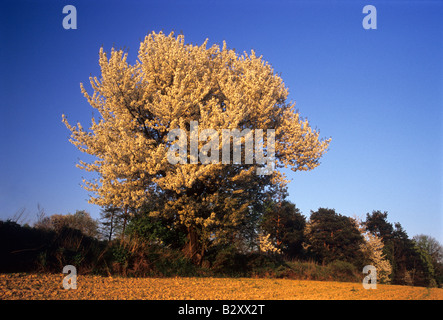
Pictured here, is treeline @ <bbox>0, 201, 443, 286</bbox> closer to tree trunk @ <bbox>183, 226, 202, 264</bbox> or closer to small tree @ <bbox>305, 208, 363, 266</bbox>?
tree trunk @ <bbox>183, 226, 202, 264</bbox>

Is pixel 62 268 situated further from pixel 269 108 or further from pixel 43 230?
pixel 269 108

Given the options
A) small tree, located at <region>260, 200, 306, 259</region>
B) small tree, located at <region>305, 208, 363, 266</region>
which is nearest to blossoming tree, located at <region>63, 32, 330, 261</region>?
small tree, located at <region>260, 200, 306, 259</region>

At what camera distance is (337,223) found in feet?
162

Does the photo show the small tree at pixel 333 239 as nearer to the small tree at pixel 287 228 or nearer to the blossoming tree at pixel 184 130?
the small tree at pixel 287 228

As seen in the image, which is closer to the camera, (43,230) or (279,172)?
(43,230)

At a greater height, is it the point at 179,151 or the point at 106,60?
the point at 106,60

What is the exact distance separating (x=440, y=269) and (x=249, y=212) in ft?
158

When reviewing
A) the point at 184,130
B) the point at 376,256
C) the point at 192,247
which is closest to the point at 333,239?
the point at 376,256

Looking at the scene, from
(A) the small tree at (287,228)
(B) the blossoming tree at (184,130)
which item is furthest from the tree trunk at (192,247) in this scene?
(A) the small tree at (287,228)

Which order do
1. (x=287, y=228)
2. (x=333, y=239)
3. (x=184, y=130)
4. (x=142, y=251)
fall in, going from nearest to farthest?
(x=142, y=251)
(x=184, y=130)
(x=287, y=228)
(x=333, y=239)

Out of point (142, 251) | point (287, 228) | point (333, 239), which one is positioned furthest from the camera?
point (333, 239)

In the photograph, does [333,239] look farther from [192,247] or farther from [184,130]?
[184,130]

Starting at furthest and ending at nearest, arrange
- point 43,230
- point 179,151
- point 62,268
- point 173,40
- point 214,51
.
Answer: point 214,51 < point 173,40 < point 179,151 < point 43,230 < point 62,268

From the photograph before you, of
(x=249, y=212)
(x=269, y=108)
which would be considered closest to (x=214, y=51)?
(x=269, y=108)
